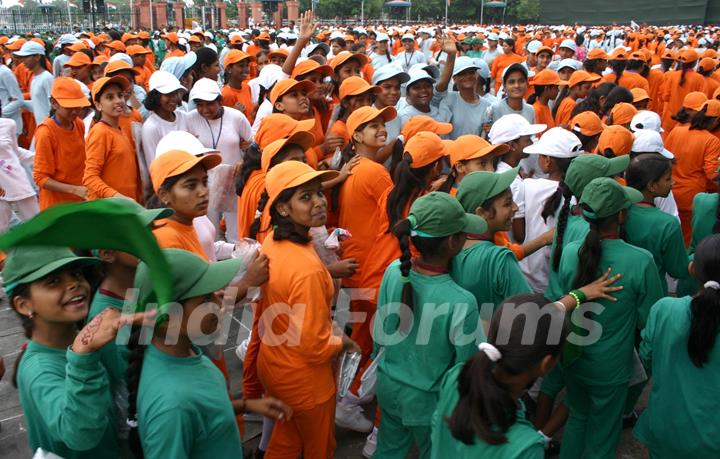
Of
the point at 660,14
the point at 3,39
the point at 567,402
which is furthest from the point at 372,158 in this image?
the point at 660,14

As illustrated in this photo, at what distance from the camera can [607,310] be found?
315cm

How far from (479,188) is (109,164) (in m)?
3.06

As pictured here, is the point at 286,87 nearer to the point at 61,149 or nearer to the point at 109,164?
the point at 109,164

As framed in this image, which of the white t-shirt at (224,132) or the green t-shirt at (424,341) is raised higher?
the white t-shirt at (224,132)

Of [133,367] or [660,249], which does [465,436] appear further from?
[660,249]

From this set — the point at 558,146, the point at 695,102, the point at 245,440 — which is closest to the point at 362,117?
the point at 558,146

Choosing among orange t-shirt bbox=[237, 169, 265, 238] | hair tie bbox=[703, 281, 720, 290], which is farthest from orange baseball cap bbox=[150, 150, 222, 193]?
hair tie bbox=[703, 281, 720, 290]

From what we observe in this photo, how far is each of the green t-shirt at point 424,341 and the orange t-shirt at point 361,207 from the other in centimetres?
122

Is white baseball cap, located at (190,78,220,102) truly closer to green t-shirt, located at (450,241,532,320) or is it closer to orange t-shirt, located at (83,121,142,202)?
orange t-shirt, located at (83,121,142,202)

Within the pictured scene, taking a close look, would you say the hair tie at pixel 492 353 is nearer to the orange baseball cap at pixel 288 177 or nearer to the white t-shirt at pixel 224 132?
the orange baseball cap at pixel 288 177

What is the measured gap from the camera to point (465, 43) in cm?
1584

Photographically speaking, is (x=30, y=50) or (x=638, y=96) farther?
(x=30, y=50)

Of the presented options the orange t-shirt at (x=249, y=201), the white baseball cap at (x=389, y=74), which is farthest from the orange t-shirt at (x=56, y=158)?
the white baseball cap at (x=389, y=74)

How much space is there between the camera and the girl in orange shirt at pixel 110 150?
15.8 ft
